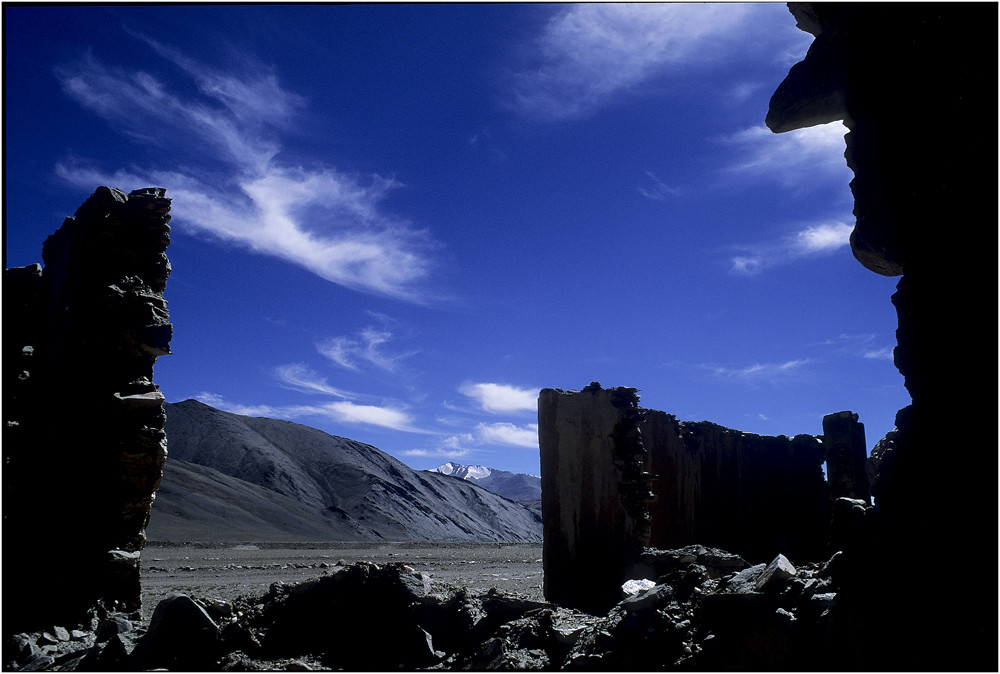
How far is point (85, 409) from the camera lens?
6.47m

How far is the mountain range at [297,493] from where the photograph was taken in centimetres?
3366

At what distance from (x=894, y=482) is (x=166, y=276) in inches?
286

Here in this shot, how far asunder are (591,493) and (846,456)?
829 cm

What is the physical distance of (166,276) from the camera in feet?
23.6

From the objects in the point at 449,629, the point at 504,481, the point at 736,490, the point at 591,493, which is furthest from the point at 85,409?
the point at 504,481

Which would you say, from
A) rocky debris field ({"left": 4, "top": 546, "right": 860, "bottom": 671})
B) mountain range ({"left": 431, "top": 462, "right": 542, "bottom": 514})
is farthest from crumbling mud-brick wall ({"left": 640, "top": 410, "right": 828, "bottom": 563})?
mountain range ({"left": 431, "top": 462, "right": 542, "bottom": 514})

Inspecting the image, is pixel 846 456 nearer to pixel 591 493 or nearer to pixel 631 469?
pixel 631 469

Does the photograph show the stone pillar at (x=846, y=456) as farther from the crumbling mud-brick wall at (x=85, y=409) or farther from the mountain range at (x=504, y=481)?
the mountain range at (x=504, y=481)

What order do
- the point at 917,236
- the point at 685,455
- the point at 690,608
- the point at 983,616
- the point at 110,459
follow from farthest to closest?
the point at 685,455 → the point at 110,459 → the point at 690,608 → the point at 917,236 → the point at 983,616

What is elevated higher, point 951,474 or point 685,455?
point 685,455

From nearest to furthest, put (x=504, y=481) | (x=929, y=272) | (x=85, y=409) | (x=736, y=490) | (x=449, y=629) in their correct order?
(x=929, y=272)
(x=449, y=629)
(x=85, y=409)
(x=736, y=490)
(x=504, y=481)

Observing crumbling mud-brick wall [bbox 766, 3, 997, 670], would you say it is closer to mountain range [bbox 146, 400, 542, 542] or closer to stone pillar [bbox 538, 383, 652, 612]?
stone pillar [bbox 538, 383, 652, 612]

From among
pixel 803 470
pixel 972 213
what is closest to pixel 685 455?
pixel 803 470

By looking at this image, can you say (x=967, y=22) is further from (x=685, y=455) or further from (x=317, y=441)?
(x=317, y=441)
